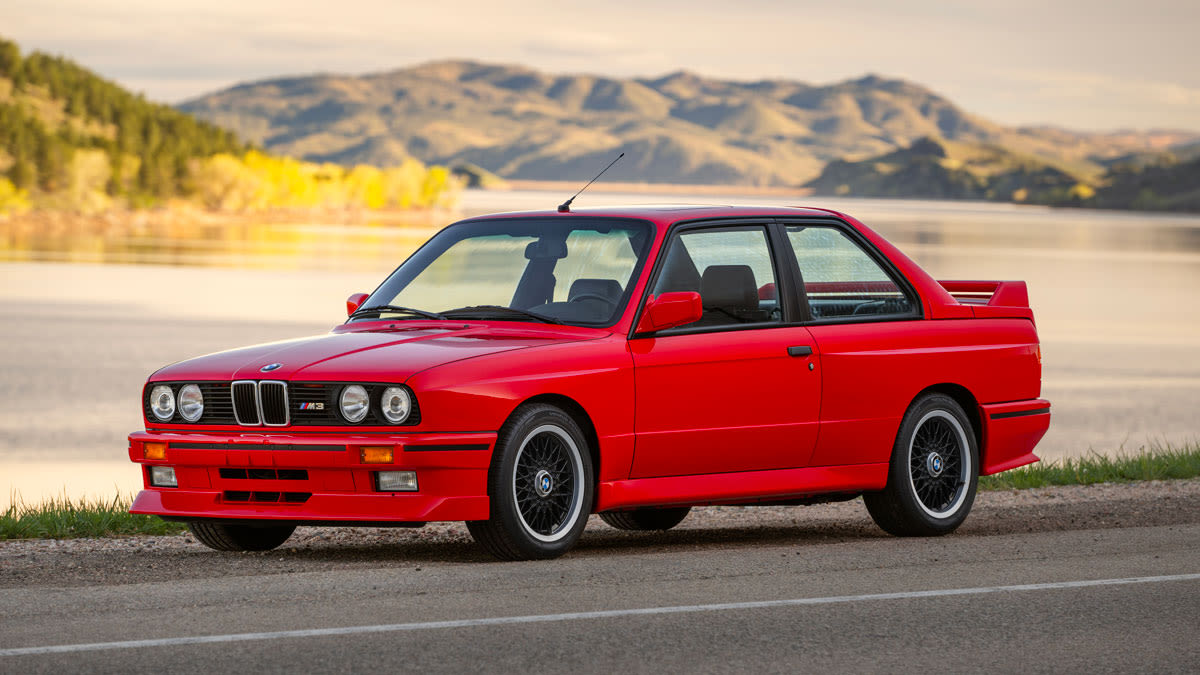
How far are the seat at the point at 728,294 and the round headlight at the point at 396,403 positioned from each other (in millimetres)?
1872

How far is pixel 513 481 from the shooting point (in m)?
7.63

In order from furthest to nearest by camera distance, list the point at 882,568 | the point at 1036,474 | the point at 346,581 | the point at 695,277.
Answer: the point at 1036,474, the point at 695,277, the point at 882,568, the point at 346,581

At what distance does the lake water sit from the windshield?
109 inches

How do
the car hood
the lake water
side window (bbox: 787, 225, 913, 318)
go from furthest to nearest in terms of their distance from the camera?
the lake water < side window (bbox: 787, 225, 913, 318) < the car hood

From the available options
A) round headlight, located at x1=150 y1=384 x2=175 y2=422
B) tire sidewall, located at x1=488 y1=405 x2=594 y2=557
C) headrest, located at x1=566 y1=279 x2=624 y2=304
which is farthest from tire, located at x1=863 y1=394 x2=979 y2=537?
round headlight, located at x1=150 y1=384 x2=175 y2=422

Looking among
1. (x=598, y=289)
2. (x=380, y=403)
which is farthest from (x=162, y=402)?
(x=598, y=289)

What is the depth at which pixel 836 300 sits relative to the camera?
9.34 meters

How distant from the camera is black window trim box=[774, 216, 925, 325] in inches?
361

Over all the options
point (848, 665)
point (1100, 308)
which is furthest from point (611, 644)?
point (1100, 308)

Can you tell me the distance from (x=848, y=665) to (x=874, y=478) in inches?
143

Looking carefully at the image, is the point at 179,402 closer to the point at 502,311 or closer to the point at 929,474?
the point at 502,311

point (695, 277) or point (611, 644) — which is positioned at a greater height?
point (695, 277)

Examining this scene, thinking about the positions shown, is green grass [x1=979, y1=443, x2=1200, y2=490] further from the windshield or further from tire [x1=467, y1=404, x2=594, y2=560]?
tire [x1=467, y1=404, x2=594, y2=560]

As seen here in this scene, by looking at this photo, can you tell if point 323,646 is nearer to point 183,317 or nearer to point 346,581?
point 346,581
